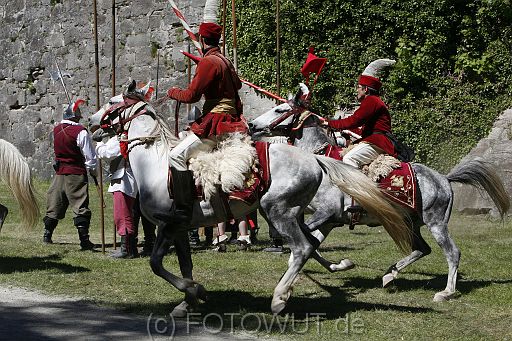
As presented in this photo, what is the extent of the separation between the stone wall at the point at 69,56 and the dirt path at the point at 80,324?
10766 mm

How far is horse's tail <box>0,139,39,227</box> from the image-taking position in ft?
31.2

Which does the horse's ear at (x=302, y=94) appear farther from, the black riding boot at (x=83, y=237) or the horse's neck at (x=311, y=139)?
the black riding boot at (x=83, y=237)

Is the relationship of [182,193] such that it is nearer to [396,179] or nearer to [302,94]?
[302,94]

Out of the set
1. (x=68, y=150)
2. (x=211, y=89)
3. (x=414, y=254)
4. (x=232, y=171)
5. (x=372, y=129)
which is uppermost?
(x=211, y=89)

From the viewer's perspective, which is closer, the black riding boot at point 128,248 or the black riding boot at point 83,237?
the black riding boot at point 128,248

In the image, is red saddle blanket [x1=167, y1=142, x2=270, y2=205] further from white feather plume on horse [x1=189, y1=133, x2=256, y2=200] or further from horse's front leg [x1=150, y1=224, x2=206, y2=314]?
horse's front leg [x1=150, y1=224, x2=206, y2=314]

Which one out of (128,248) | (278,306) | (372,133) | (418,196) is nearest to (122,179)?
(128,248)

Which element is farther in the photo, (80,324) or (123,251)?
(123,251)

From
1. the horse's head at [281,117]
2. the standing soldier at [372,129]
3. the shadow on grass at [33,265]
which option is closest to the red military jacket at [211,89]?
the horse's head at [281,117]

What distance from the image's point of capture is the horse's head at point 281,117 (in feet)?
28.1

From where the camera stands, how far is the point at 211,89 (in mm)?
7293

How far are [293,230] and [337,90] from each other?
1080cm

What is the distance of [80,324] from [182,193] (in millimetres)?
1433

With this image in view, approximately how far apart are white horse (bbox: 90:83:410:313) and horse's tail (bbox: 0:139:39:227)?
2489mm
